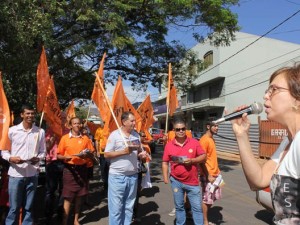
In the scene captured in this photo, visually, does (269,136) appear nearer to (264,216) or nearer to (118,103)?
(264,216)

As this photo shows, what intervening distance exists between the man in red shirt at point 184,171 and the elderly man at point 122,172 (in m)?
0.60

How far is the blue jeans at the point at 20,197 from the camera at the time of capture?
17.2 feet

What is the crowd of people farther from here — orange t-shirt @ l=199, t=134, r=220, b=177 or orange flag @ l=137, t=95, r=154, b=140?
orange flag @ l=137, t=95, r=154, b=140

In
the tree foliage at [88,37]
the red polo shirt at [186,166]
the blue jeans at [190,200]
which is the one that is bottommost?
the blue jeans at [190,200]

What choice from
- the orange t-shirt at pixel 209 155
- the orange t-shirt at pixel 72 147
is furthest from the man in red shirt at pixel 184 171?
the orange t-shirt at pixel 72 147

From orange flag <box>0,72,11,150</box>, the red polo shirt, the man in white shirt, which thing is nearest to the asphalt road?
the red polo shirt

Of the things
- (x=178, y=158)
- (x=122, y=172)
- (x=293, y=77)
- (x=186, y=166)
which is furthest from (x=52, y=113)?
(x=293, y=77)

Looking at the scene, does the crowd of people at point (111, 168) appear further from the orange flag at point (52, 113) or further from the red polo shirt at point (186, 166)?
the orange flag at point (52, 113)

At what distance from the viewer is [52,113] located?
669cm

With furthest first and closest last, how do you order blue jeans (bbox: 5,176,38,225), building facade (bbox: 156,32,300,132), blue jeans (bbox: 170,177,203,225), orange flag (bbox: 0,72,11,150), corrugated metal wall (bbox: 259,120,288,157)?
building facade (bbox: 156,32,300,132) → corrugated metal wall (bbox: 259,120,288,157) → blue jeans (bbox: 170,177,203,225) → blue jeans (bbox: 5,176,38,225) → orange flag (bbox: 0,72,11,150)

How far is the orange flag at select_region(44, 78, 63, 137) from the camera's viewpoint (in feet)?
21.6

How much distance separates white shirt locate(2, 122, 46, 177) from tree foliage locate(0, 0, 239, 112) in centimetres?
226

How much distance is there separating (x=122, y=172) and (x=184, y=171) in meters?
0.93

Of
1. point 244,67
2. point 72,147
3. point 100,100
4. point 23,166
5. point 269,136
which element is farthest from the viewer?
point 244,67
